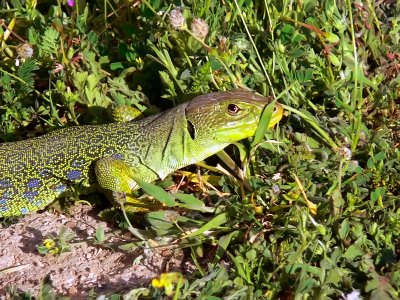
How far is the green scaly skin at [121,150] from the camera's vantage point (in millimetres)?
4535

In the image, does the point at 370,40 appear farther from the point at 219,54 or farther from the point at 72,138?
the point at 72,138

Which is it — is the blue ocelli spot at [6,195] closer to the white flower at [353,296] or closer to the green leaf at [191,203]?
the green leaf at [191,203]

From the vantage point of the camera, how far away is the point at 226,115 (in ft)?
14.8

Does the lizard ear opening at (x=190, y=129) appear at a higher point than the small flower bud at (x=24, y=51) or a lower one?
lower

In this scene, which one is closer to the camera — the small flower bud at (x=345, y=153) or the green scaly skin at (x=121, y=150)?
the small flower bud at (x=345, y=153)

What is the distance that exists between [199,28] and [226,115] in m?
0.60

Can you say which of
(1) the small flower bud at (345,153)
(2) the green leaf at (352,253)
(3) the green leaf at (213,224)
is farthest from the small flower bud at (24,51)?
(2) the green leaf at (352,253)

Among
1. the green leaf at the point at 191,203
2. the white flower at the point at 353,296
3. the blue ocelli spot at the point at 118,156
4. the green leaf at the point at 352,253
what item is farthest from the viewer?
the blue ocelli spot at the point at 118,156

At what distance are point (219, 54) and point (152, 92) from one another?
83 cm

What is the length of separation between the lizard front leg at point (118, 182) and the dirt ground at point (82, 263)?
212mm

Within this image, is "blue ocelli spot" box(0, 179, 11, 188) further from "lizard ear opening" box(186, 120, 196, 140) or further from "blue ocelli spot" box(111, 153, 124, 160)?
"lizard ear opening" box(186, 120, 196, 140)

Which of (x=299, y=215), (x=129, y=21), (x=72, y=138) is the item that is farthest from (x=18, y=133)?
(x=299, y=215)

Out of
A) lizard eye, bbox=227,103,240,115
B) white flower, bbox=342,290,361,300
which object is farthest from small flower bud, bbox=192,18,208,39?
white flower, bbox=342,290,361,300

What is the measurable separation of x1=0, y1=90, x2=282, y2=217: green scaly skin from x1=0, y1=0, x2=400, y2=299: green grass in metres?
0.23
